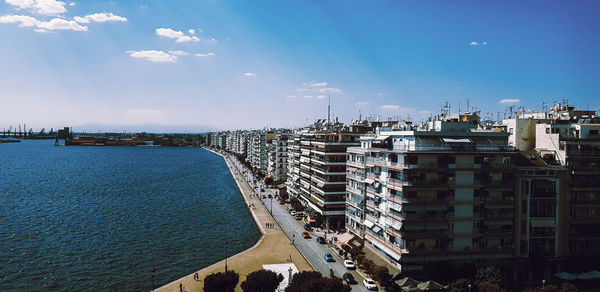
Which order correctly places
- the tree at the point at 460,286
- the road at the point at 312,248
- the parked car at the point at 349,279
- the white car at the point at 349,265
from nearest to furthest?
1. the tree at the point at 460,286
2. the parked car at the point at 349,279
3. the road at the point at 312,248
4. the white car at the point at 349,265

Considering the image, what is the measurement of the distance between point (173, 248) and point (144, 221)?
22.5 m

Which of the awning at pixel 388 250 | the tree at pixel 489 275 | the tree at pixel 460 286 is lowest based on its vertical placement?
the tree at pixel 460 286

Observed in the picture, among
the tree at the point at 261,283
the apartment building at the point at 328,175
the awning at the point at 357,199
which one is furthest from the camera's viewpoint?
the apartment building at the point at 328,175

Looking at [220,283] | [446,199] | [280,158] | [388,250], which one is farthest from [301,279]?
[280,158]

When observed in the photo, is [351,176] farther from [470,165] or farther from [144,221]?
[144,221]

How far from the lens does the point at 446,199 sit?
155 ft

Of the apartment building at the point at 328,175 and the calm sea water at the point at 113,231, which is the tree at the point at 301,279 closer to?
the calm sea water at the point at 113,231

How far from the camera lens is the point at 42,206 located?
10106cm

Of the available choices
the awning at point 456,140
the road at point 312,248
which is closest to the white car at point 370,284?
the road at point 312,248

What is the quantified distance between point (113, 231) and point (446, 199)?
6333 centimetres

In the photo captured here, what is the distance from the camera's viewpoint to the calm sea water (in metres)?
56.6

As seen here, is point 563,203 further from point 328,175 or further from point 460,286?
point 328,175

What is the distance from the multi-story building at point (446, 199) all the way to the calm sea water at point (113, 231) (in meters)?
30.1

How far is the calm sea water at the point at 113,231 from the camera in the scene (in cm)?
5659
